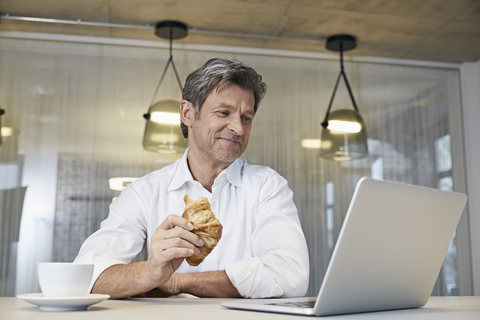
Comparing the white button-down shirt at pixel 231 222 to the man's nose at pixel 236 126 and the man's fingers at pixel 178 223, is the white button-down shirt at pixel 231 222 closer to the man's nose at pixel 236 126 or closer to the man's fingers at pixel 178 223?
the man's nose at pixel 236 126

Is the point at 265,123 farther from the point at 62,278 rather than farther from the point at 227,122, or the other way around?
the point at 62,278

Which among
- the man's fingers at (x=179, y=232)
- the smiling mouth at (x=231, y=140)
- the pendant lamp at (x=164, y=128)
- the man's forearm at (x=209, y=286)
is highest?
the pendant lamp at (x=164, y=128)

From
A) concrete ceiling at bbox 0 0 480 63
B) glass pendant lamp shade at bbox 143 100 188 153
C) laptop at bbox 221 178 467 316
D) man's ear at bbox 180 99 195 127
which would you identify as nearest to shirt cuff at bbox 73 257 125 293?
laptop at bbox 221 178 467 316

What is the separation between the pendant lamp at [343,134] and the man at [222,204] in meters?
2.29

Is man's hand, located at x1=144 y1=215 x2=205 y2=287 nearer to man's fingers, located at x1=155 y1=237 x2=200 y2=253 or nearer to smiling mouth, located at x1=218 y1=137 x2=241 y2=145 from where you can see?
man's fingers, located at x1=155 y1=237 x2=200 y2=253

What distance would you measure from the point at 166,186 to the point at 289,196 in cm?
50

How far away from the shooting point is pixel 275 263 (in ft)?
5.22

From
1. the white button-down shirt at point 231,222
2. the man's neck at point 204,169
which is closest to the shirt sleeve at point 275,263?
the white button-down shirt at point 231,222

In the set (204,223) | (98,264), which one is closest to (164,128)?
(98,264)

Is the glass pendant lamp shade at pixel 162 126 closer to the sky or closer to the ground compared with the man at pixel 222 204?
closer to the sky

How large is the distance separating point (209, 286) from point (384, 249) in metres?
0.76

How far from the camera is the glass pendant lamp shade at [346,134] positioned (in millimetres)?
4324

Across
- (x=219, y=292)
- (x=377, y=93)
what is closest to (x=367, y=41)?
(x=377, y=93)

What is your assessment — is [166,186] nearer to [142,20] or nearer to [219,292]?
[219,292]
